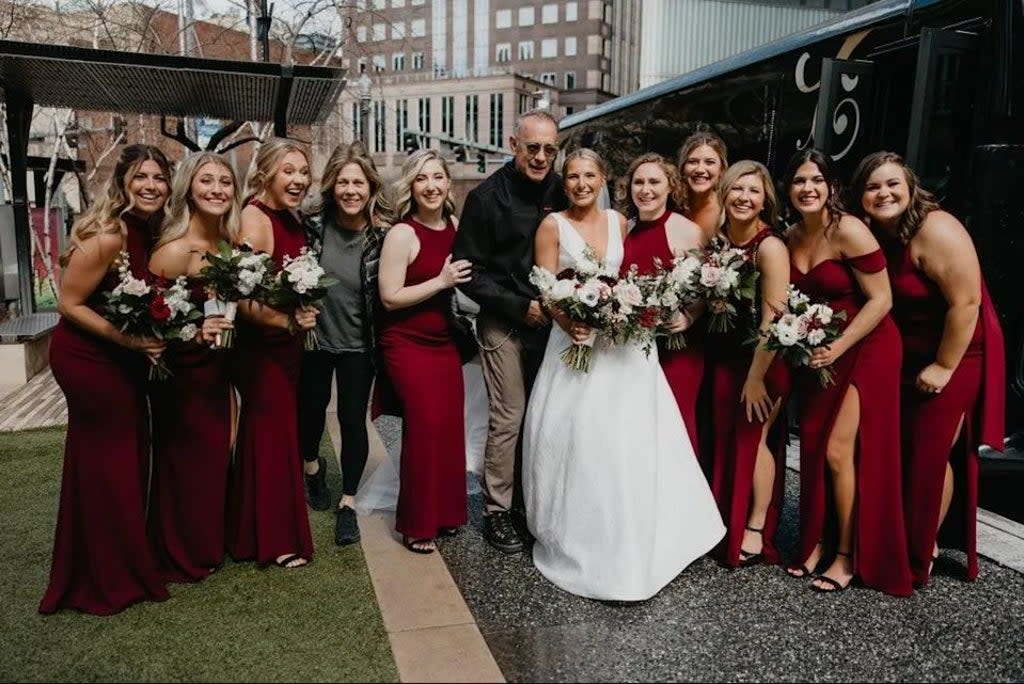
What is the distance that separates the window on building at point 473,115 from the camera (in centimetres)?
7862

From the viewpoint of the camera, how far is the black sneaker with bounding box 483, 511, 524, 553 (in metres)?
4.46

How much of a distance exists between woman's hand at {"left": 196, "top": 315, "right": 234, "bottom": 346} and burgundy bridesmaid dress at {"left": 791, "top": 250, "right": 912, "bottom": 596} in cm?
268

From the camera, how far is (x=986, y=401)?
391 centimetres

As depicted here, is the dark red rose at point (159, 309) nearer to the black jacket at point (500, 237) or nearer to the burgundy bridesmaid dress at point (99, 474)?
the burgundy bridesmaid dress at point (99, 474)

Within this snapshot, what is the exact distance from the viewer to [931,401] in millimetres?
3920

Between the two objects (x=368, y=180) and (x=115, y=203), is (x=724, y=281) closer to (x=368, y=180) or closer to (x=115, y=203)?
(x=368, y=180)

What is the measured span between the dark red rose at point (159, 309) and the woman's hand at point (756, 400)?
2692mm

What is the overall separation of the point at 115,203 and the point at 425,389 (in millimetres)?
1724

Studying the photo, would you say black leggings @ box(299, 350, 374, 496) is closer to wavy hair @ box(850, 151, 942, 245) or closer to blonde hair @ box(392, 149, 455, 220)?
blonde hair @ box(392, 149, 455, 220)


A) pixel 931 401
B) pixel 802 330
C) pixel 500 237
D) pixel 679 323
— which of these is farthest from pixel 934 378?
pixel 500 237

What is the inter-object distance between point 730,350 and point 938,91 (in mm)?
2397

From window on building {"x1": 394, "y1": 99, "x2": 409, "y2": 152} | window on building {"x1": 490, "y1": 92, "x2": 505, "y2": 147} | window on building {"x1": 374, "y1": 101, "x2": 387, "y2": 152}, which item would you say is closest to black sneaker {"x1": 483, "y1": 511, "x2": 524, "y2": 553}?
window on building {"x1": 490, "y1": 92, "x2": 505, "y2": 147}

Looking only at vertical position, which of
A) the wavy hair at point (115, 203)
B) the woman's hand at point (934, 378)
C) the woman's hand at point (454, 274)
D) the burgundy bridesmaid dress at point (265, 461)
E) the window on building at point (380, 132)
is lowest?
the burgundy bridesmaid dress at point (265, 461)

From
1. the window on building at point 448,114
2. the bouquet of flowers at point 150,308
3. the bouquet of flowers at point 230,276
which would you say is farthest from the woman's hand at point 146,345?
the window on building at point 448,114
